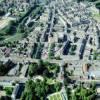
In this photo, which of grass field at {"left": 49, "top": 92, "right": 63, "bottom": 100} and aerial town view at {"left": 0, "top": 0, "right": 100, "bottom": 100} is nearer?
grass field at {"left": 49, "top": 92, "right": 63, "bottom": 100}

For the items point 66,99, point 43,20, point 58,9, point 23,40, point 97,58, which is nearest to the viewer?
point 66,99

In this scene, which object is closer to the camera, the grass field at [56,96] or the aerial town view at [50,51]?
the grass field at [56,96]

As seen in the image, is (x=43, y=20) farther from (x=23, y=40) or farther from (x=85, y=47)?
(x=85, y=47)

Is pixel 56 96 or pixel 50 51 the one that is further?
pixel 50 51

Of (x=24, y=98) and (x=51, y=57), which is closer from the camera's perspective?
(x=24, y=98)

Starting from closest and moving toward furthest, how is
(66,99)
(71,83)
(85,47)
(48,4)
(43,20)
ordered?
(66,99), (71,83), (85,47), (43,20), (48,4)

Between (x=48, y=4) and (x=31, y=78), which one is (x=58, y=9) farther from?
(x=31, y=78)

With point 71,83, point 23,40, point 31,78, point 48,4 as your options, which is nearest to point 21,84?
point 31,78
